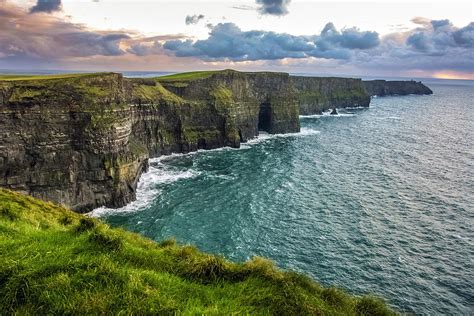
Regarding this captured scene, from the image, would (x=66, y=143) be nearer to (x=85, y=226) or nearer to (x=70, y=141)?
(x=70, y=141)

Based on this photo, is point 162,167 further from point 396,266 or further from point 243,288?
point 243,288

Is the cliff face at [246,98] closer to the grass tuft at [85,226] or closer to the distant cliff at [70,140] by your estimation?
the distant cliff at [70,140]

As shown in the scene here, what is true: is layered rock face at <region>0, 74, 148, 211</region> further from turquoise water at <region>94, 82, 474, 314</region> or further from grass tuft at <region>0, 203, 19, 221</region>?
grass tuft at <region>0, 203, 19, 221</region>

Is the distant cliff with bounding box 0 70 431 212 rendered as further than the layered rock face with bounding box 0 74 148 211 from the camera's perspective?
Yes

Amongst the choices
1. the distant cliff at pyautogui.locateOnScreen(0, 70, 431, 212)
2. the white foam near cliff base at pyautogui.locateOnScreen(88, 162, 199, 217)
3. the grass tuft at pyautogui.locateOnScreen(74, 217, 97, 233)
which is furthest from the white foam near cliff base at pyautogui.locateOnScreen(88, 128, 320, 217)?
the grass tuft at pyautogui.locateOnScreen(74, 217, 97, 233)

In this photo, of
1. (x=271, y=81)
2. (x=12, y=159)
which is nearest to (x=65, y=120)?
(x=12, y=159)

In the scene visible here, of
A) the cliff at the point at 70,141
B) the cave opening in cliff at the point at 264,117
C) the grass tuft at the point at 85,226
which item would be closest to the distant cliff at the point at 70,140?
the cliff at the point at 70,141
